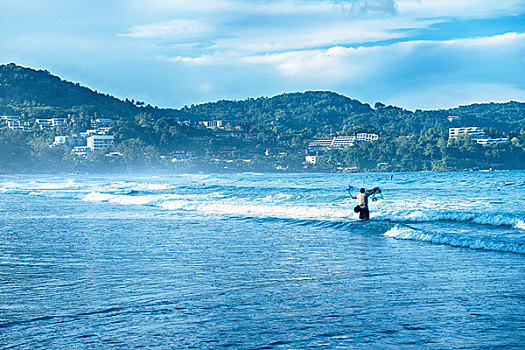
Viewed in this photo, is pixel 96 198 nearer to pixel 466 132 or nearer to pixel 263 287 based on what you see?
pixel 263 287

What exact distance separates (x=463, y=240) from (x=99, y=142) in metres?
153

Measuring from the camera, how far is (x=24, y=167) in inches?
5674

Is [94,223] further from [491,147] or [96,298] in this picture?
[491,147]

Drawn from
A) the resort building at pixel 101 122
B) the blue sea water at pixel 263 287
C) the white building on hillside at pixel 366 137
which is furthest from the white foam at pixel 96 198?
Answer: the resort building at pixel 101 122

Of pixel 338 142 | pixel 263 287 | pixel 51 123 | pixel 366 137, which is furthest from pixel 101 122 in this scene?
pixel 263 287

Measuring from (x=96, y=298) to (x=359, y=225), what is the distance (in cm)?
1251

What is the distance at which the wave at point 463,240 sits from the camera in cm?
1449

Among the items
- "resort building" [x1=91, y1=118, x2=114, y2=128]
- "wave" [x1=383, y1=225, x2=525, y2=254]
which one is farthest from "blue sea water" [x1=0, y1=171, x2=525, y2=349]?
"resort building" [x1=91, y1=118, x2=114, y2=128]

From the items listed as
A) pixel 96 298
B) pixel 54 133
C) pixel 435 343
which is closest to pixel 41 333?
pixel 96 298

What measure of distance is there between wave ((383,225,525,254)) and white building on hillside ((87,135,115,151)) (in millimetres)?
147490

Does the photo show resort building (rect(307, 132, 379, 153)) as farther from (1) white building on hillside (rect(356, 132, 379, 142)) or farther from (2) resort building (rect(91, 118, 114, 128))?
(2) resort building (rect(91, 118, 114, 128))

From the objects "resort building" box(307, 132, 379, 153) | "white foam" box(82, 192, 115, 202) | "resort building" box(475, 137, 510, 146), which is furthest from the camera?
"resort building" box(307, 132, 379, 153)

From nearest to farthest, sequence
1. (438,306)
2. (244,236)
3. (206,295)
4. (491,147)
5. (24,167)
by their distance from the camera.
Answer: (438,306)
(206,295)
(244,236)
(491,147)
(24,167)

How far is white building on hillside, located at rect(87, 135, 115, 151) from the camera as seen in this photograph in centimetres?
15900
